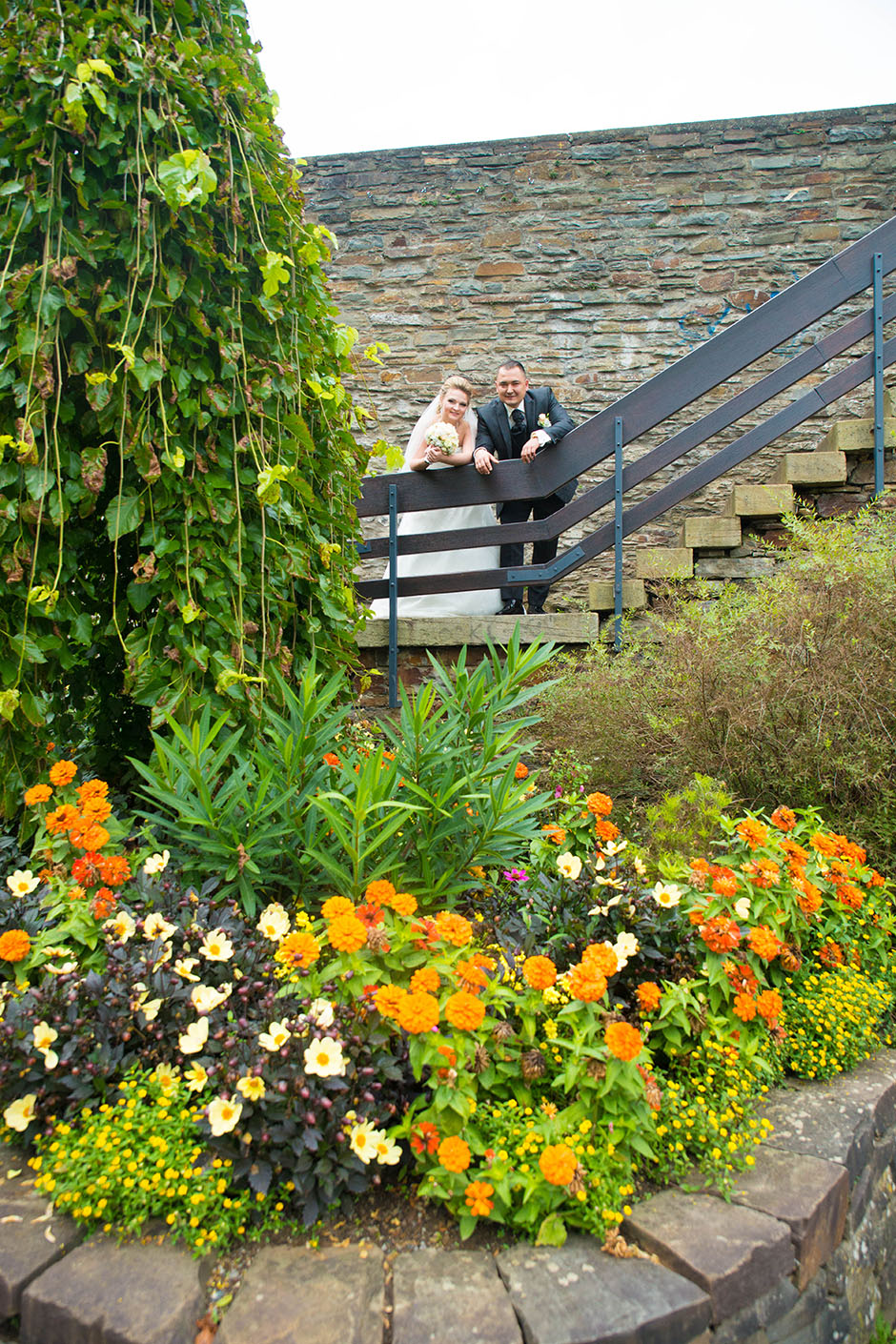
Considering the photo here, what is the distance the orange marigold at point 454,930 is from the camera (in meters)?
1.67

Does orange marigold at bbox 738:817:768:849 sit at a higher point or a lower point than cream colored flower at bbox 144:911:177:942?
higher

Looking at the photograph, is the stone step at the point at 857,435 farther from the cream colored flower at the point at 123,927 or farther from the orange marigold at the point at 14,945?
the orange marigold at the point at 14,945

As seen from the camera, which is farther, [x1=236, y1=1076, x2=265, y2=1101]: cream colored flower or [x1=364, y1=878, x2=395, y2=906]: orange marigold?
[x1=364, y1=878, x2=395, y2=906]: orange marigold

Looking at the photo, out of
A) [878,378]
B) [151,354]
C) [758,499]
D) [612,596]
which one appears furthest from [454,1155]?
[878,378]

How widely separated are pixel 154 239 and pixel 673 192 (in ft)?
20.0

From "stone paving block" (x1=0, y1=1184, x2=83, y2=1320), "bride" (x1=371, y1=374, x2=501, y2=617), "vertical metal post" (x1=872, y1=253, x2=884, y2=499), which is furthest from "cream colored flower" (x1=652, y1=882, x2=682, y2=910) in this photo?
"bride" (x1=371, y1=374, x2=501, y2=617)

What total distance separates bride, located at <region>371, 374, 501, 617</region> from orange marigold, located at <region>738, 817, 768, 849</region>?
2.80 meters

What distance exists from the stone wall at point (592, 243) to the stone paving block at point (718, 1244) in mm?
5754

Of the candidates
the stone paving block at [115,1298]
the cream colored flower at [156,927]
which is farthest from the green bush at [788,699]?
the stone paving block at [115,1298]

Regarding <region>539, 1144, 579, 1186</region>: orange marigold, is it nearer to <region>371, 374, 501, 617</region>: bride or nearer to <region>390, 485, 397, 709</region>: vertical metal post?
<region>390, 485, 397, 709</region>: vertical metal post

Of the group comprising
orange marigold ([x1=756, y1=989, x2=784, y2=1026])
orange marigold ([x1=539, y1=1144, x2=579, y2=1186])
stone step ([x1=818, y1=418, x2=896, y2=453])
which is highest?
stone step ([x1=818, y1=418, x2=896, y2=453])

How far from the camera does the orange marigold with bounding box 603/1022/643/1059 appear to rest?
145 centimetres

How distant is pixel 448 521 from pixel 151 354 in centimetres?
350

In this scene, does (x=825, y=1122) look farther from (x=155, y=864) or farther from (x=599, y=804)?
(x=155, y=864)
